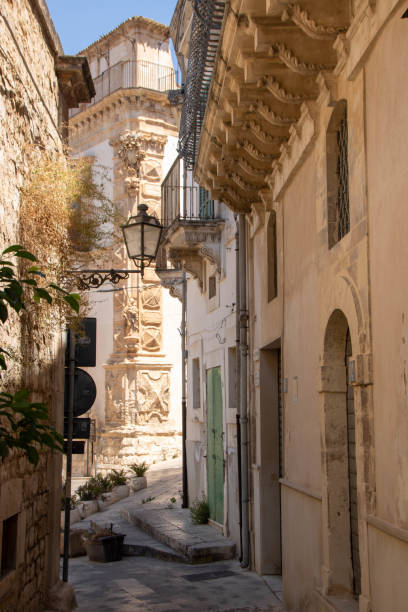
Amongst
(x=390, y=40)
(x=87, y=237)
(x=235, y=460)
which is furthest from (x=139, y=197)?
(x=390, y=40)

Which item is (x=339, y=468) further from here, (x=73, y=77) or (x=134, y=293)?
(x=134, y=293)

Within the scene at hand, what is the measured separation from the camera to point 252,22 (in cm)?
596

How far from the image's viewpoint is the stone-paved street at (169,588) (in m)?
8.57

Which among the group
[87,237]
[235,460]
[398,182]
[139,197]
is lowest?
[235,460]

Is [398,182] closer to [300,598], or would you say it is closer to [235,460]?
[300,598]

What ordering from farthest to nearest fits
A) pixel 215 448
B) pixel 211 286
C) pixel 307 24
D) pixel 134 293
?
pixel 134 293, pixel 211 286, pixel 215 448, pixel 307 24

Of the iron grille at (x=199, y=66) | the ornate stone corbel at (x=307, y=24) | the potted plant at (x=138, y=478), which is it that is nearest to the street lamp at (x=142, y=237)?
the iron grille at (x=199, y=66)

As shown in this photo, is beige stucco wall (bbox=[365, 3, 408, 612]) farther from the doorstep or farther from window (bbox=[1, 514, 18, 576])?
window (bbox=[1, 514, 18, 576])

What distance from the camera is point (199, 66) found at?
1059 cm

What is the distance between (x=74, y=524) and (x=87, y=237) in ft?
28.8

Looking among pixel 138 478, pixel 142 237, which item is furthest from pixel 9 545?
pixel 138 478

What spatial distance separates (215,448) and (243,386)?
114 inches

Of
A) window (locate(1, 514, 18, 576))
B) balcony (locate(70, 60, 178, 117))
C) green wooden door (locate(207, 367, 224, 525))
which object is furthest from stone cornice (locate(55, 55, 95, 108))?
balcony (locate(70, 60, 178, 117))

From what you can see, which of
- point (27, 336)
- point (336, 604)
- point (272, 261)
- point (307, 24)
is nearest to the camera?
point (307, 24)
